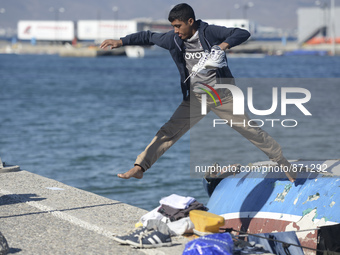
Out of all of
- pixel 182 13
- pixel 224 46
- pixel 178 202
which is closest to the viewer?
pixel 224 46

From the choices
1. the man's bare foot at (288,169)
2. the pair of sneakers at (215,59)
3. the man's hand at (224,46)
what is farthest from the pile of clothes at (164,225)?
the man's hand at (224,46)

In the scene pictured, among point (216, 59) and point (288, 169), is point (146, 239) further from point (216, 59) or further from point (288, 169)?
point (288, 169)

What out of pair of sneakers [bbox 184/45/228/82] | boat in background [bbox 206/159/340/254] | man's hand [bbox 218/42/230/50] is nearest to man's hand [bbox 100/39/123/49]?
pair of sneakers [bbox 184/45/228/82]

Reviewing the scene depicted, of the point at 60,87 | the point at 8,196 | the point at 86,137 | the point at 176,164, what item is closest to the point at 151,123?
the point at 86,137

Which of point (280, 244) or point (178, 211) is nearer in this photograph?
point (280, 244)

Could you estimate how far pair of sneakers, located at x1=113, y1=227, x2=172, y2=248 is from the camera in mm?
5117

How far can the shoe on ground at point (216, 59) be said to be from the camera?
5316mm

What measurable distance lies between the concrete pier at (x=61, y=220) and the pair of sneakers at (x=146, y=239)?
0.16 feet

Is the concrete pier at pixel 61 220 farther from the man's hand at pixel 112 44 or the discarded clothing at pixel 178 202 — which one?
the man's hand at pixel 112 44

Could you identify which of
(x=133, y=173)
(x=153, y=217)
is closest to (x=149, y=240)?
(x=153, y=217)

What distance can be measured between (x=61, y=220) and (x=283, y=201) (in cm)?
238

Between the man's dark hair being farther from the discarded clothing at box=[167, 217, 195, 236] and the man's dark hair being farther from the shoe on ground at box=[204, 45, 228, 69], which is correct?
the discarded clothing at box=[167, 217, 195, 236]

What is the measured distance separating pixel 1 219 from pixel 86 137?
1563 centimetres

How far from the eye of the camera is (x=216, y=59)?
5.32 m
